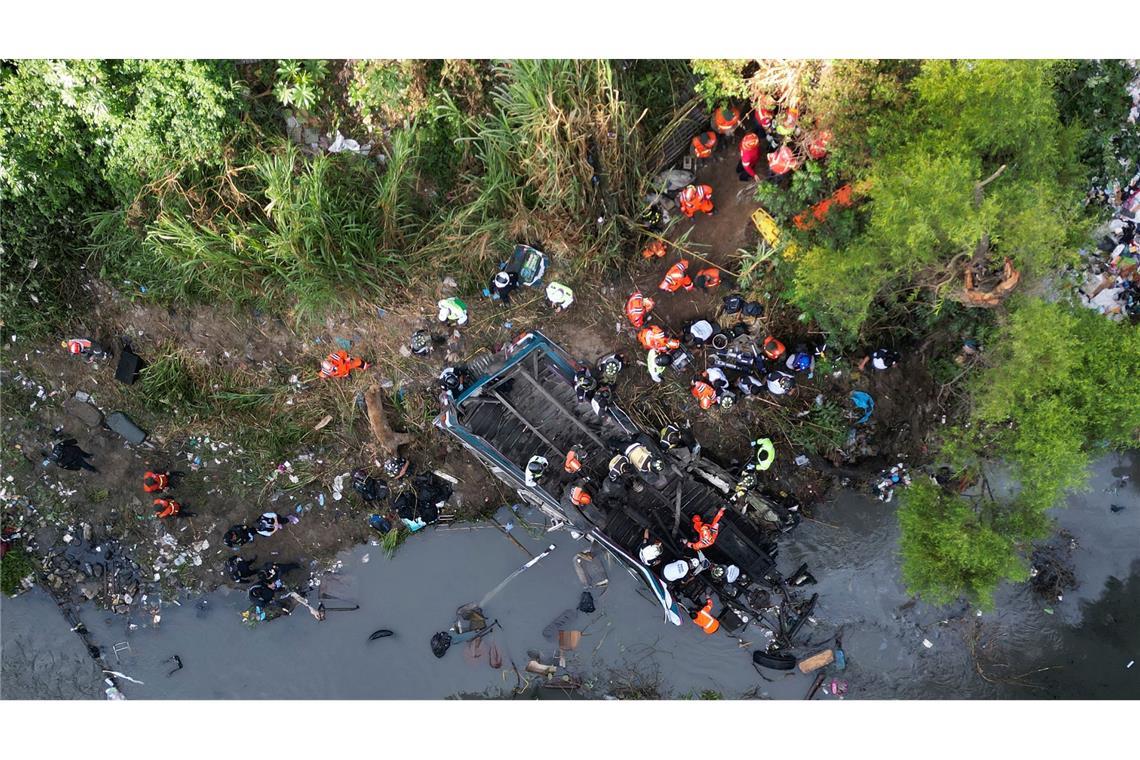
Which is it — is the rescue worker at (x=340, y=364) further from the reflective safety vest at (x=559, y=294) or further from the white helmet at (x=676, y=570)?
the white helmet at (x=676, y=570)

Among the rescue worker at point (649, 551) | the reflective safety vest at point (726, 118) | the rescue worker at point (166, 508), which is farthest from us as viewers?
the rescue worker at point (166, 508)

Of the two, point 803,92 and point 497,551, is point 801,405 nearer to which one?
point 803,92

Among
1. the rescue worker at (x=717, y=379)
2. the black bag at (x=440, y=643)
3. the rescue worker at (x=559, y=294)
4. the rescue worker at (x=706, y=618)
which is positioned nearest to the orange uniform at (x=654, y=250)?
the rescue worker at (x=559, y=294)

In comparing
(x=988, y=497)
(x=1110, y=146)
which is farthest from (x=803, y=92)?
(x=988, y=497)

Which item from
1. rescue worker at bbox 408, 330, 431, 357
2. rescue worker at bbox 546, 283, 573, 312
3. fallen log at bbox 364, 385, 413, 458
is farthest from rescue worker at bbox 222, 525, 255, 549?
rescue worker at bbox 546, 283, 573, 312

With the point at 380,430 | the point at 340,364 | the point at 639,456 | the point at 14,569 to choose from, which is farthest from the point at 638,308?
the point at 14,569

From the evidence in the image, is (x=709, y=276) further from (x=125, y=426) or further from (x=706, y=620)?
(x=125, y=426)
